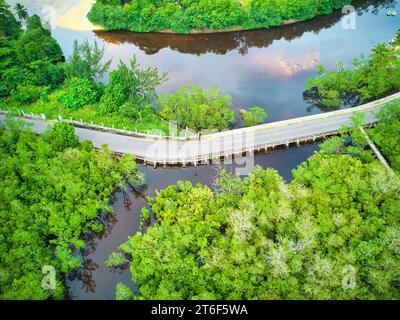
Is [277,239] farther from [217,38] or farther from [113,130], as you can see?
[217,38]

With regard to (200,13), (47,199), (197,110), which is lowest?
(47,199)

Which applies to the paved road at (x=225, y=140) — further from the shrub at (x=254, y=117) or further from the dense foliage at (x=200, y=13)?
the dense foliage at (x=200, y=13)

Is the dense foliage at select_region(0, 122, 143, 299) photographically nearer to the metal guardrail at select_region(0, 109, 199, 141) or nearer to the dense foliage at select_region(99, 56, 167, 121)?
the metal guardrail at select_region(0, 109, 199, 141)

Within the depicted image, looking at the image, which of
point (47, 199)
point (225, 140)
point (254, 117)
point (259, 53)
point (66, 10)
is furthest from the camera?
point (66, 10)

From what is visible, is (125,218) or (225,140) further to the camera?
(225,140)

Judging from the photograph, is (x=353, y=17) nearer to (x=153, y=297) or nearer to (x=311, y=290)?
(x=311, y=290)

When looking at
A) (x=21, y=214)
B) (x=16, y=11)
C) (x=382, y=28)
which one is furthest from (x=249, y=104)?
(x=16, y=11)

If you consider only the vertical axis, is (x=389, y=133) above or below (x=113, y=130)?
below

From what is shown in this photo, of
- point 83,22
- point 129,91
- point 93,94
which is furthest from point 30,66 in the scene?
point 83,22
